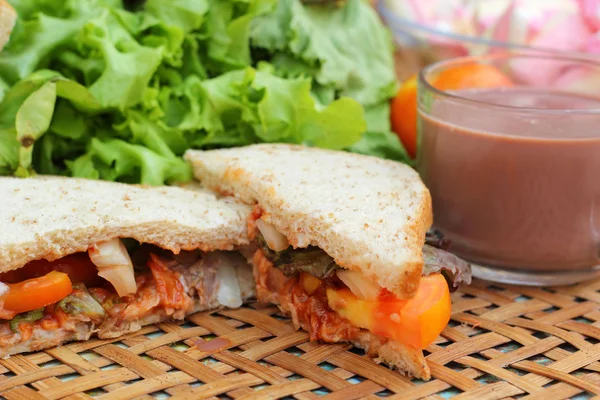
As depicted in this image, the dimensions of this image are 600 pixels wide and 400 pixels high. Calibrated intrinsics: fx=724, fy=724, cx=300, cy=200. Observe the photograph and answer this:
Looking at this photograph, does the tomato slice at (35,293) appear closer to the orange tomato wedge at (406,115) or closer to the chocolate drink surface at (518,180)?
the chocolate drink surface at (518,180)

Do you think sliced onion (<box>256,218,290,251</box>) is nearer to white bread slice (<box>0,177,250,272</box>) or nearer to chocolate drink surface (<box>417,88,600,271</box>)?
white bread slice (<box>0,177,250,272</box>)

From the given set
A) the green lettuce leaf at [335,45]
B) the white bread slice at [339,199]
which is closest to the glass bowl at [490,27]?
the green lettuce leaf at [335,45]

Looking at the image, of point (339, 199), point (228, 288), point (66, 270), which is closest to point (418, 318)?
point (339, 199)

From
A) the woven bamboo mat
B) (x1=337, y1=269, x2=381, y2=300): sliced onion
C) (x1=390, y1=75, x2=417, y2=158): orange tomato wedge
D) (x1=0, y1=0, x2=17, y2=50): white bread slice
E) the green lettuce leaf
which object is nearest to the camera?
the woven bamboo mat

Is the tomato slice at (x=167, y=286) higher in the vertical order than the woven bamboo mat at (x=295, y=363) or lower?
higher

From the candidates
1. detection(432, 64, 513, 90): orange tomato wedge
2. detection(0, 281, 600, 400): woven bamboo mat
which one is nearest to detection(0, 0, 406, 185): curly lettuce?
detection(432, 64, 513, 90): orange tomato wedge

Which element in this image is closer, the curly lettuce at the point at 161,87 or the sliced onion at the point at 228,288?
the sliced onion at the point at 228,288

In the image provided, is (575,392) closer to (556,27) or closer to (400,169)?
(400,169)
